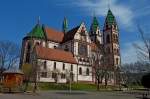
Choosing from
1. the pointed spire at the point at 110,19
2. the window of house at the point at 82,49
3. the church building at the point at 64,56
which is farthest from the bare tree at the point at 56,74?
the pointed spire at the point at 110,19

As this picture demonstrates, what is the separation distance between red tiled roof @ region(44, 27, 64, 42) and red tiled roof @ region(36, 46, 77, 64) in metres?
8.72

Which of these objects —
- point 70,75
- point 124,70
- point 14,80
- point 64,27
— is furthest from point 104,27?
point 14,80

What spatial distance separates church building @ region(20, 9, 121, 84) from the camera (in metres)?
68.0

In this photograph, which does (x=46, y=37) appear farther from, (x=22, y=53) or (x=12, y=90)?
(x=12, y=90)

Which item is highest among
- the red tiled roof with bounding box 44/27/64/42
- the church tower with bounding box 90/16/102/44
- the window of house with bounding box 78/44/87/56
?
the church tower with bounding box 90/16/102/44

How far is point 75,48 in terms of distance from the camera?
77625 mm

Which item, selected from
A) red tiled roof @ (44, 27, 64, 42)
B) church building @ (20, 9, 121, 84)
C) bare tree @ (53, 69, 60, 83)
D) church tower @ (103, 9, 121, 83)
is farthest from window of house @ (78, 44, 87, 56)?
church tower @ (103, 9, 121, 83)

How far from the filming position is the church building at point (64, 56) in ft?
223

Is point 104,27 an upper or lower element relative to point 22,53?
upper

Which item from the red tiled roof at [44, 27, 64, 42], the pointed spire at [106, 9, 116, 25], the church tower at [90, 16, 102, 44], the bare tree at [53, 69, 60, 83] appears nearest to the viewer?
the bare tree at [53, 69, 60, 83]

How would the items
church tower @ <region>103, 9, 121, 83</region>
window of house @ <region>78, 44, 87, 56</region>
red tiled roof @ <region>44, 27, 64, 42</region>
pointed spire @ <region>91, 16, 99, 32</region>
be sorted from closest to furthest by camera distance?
window of house @ <region>78, 44, 87, 56</region>
red tiled roof @ <region>44, 27, 64, 42</region>
church tower @ <region>103, 9, 121, 83</region>
pointed spire @ <region>91, 16, 99, 32</region>

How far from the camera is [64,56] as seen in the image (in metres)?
73.8

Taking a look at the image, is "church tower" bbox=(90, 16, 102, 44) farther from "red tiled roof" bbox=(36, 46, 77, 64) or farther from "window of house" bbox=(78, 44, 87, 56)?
"red tiled roof" bbox=(36, 46, 77, 64)

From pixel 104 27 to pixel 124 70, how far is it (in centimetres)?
2249
